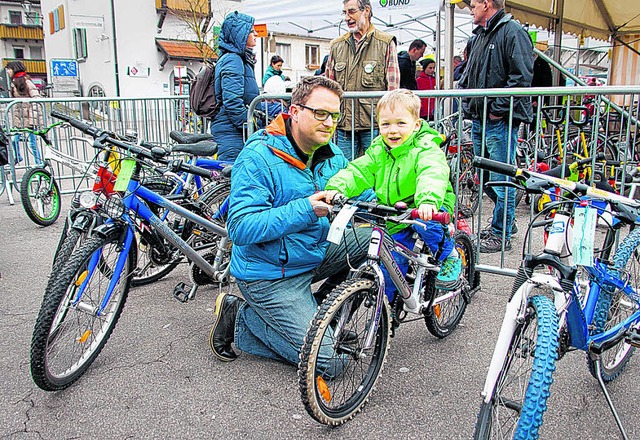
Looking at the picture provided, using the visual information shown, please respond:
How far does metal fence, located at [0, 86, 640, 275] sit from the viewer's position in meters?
4.24

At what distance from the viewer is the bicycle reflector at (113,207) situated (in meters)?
3.12

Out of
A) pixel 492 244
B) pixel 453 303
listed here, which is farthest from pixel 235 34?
pixel 453 303

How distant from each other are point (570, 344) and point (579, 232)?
0.51 m

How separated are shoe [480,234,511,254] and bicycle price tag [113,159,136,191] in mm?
3062

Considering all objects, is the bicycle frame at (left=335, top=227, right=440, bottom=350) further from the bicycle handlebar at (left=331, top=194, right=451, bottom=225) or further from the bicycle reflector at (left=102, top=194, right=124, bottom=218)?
the bicycle reflector at (left=102, top=194, right=124, bottom=218)

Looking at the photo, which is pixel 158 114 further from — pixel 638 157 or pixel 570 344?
pixel 570 344

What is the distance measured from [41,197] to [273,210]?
4695 millimetres

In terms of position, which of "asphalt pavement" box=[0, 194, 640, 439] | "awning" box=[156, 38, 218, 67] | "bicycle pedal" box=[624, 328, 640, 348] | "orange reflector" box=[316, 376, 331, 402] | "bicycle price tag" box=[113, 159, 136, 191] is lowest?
"asphalt pavement" box=[0, 194, 640, 439]

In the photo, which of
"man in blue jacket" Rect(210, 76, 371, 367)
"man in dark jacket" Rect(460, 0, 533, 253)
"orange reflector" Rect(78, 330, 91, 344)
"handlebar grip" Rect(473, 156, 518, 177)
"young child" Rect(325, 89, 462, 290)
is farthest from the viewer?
"man in dark jacket" Rect(460, 0, 533, 253)

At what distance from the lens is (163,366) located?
3215 mm

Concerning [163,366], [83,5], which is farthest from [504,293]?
[83,5]

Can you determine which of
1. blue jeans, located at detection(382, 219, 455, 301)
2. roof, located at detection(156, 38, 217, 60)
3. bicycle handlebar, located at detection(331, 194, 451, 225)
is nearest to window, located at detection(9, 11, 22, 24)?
roof, located at detection(156, 38, 217, 60)

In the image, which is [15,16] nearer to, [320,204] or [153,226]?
[153,226]

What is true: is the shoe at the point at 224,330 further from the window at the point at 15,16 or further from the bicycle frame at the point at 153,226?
the window at the point at 15,16
